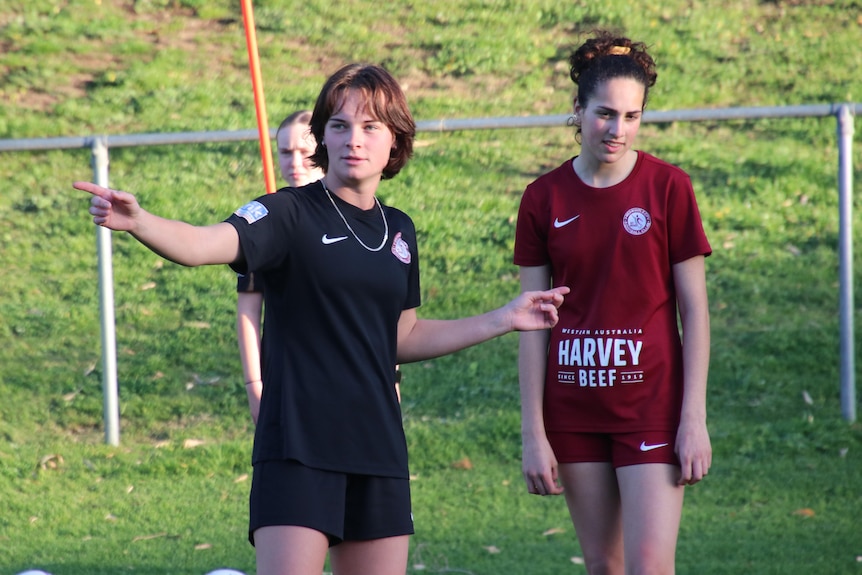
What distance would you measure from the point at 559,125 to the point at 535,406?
3003mm

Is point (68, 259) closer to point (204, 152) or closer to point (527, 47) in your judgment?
point (204, 152)

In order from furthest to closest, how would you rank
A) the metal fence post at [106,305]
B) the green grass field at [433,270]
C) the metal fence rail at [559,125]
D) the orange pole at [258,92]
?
the metal fence post at [106,305] < the metal fence rail at [559,125] < the green grass field at [433,270] < the orange pole at [258,92]

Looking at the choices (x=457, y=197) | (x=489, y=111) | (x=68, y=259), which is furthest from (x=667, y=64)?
(x=68, y=259)

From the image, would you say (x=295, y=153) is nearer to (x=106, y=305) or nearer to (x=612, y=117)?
(x=612, y=117)

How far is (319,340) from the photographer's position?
2.93 metres

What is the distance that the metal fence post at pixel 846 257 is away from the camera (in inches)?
250

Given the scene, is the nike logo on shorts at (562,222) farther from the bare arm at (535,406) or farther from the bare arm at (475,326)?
the bare arm at (475,326)

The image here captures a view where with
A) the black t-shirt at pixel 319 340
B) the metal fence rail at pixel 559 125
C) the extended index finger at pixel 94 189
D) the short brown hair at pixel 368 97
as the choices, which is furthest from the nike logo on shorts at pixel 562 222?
the metal fence rail at pixel 559 125

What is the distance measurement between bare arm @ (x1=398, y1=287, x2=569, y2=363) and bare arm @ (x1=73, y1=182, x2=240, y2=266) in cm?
72

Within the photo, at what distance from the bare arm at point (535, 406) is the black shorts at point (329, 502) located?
1.81 feet

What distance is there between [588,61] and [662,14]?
9250mm

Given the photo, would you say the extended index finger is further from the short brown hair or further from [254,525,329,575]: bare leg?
[254,525,329,575]: bare leg

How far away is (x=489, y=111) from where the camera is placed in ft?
35.8

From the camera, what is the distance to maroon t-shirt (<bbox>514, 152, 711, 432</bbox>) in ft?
11.1
